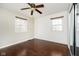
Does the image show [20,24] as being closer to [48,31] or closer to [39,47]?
[48,31]

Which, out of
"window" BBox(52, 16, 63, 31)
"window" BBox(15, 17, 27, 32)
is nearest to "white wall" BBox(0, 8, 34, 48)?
"window" BBox(15, 17, 27, 32)

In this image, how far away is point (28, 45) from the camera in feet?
7.88

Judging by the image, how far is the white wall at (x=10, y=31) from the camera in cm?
209

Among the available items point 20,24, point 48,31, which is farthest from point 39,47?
point 20,24

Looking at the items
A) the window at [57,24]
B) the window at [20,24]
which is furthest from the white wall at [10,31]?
the window at [57,24]

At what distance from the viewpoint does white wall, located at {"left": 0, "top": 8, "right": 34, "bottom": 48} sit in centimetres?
209

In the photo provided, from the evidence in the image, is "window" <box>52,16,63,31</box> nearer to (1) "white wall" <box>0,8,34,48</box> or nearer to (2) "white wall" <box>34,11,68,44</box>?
(2) "white wall" <box>34,11,68,44</box>

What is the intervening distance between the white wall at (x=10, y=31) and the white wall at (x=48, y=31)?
17 cm

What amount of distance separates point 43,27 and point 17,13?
75 centimetres

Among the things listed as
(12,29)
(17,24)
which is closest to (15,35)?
(12,29)

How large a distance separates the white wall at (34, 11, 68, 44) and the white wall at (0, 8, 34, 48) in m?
0.17

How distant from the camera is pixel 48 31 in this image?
206 centimetres

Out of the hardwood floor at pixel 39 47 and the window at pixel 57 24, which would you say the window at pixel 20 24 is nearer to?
the hardwood floor at pixel 39 47

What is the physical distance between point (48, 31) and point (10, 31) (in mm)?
1071
